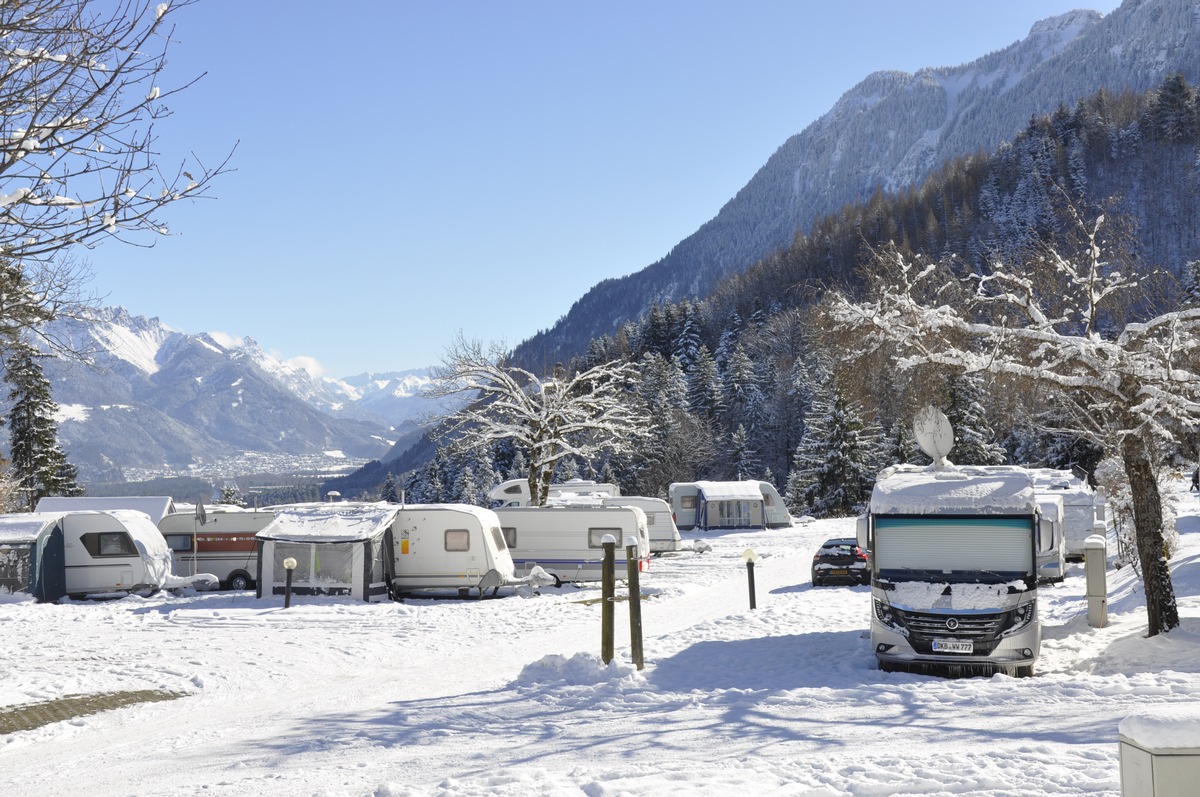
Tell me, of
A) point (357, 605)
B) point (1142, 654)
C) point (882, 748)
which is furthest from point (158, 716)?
point (1142, 654)

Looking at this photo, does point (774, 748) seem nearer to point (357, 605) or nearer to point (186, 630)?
point (186, 630)

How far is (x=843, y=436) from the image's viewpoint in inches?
2188

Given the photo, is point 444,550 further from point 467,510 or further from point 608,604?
point 608,604

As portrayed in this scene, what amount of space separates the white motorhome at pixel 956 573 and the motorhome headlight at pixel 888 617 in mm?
12

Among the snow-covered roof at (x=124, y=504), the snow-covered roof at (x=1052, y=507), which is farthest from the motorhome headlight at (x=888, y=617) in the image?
the snow-covered roof at (x=124, y=504)

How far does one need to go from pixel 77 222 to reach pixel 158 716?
239 inches

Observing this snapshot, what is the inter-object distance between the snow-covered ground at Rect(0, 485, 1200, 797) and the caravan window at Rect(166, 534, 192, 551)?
9.00 m

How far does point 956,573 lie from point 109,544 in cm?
2049

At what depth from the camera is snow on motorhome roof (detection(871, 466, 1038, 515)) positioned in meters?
12.0

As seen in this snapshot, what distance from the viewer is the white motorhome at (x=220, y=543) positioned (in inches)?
1054

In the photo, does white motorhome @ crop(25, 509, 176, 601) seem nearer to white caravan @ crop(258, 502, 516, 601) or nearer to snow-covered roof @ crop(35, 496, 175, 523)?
white caravan @ crop(258, 502, 516, 601)

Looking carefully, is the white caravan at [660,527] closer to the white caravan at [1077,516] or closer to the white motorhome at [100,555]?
the white caravan at [1077,516]

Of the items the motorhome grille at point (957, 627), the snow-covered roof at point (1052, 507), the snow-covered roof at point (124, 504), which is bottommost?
the motorhome grille at point (957, 627)

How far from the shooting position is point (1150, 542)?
1254cm
